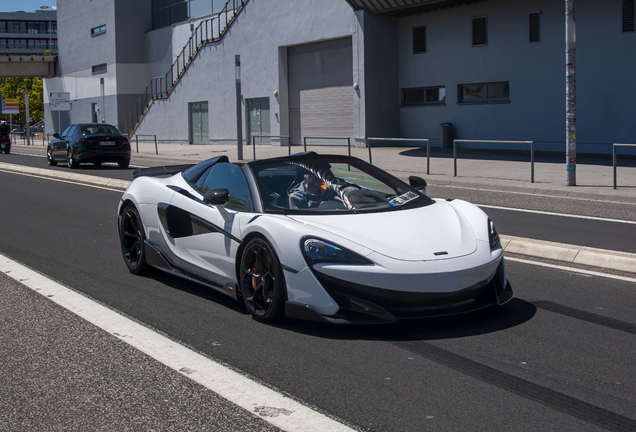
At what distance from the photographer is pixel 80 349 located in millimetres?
4676

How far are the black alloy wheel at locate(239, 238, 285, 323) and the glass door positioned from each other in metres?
35.6

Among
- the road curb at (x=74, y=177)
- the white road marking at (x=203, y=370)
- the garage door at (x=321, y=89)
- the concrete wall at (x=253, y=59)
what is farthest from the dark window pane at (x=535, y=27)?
the white road marking at (x=203, y=370)

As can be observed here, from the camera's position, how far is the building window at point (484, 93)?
2661cm

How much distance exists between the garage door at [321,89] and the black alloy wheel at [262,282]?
25692mm

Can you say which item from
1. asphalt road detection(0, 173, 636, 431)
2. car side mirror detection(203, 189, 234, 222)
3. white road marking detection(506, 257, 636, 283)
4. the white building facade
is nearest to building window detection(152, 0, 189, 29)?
the white building facade

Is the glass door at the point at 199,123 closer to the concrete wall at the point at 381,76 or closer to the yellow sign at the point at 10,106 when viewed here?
the concrete wall at the point at 381,76

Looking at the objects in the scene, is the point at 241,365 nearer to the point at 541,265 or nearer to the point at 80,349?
the point at 80,349

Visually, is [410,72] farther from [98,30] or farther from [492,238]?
[98,30]

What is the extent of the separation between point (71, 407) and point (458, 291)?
8.32 ft

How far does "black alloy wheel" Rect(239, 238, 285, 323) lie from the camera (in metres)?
5.02

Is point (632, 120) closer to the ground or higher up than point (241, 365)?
higher up

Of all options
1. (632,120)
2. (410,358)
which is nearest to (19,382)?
(410,358)

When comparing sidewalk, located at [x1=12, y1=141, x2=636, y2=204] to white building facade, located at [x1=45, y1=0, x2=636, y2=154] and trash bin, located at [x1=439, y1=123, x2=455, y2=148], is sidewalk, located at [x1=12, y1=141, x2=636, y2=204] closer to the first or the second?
trash bin, located at [x1=439, y1=123, x2=455, y2=148]

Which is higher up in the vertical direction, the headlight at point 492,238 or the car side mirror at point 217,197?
the car side mirror at point 217,197
